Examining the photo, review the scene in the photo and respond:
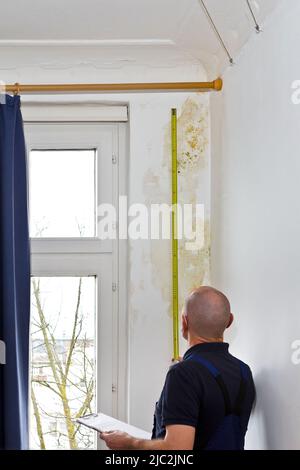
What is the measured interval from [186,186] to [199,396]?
115cm

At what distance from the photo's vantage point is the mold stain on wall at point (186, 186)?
264 cm

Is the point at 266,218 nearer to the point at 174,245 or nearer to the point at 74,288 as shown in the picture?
the point at 174,245

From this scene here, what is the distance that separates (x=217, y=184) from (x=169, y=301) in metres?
0.53

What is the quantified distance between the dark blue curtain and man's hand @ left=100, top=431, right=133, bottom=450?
0.49 m

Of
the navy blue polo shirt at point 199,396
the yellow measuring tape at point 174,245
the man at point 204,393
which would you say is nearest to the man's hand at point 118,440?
the man at point 204,393

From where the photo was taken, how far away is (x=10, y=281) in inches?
95.0

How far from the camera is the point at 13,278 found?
242 cm

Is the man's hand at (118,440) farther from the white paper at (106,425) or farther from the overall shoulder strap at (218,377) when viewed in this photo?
the overall shoulder strap at (218,377)

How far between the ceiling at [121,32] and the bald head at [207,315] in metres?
0.87

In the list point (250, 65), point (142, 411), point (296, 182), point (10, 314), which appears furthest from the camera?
Answer: point (142, 411)

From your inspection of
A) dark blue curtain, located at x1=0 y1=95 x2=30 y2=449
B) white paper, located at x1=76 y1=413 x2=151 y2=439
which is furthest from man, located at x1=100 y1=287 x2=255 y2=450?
dark blue curtain, located at x1=0 y1=95 x2=30 y2=449

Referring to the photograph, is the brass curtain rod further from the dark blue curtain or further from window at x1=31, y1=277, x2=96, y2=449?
window at x1=31, y1=277, x2=96, y2=449
